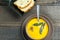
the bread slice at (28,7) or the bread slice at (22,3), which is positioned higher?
the bread slice at (22,3)

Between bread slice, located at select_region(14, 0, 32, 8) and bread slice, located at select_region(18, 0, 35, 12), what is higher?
bread slice, located at select_region(14, 0, 32, 8)

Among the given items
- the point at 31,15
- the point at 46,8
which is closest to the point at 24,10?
the point at 31,15

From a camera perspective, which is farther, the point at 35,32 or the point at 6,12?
the point at 6,12

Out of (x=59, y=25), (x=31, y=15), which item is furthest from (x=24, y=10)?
(x=59, y=25)

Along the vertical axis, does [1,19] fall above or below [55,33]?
above

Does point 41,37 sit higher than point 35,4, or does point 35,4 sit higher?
point 35,4

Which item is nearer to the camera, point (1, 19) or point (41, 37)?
point (41, 37)

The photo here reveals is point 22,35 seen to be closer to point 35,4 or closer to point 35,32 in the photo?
point 35,32

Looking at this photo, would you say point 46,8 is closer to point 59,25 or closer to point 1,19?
point 59,25

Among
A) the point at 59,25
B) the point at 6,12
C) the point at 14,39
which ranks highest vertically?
the point at 6,12
